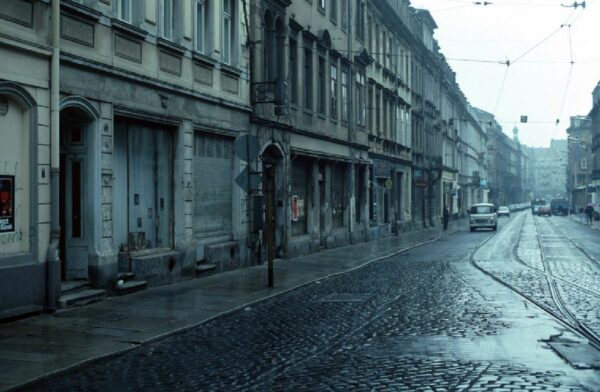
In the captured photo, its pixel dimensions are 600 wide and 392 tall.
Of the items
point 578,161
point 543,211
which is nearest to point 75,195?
point 543,211

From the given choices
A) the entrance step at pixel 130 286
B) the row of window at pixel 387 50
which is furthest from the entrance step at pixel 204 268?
the row of window at pixel 387 50

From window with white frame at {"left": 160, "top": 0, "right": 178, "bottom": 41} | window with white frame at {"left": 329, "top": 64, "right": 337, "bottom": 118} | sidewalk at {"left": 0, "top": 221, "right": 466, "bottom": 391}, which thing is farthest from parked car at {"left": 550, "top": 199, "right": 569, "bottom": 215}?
window with white frame at {"left": 160, "top": 0, "right": 178, "bottom": 41}

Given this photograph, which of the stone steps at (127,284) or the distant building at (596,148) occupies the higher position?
the distant building at (596,148)

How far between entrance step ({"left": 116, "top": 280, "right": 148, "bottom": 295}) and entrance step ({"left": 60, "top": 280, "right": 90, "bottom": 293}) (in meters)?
0.73

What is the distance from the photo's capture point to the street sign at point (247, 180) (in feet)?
51.9

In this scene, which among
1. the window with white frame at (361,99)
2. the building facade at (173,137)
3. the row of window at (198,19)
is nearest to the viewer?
the building facade at (173,137)

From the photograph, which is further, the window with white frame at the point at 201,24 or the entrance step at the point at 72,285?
the window with white frame at the point at 201,24

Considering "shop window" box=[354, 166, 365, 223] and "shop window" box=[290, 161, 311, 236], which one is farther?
"shop window" box=[354, 166, 365, 223]

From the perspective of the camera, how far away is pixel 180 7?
16.9 metres

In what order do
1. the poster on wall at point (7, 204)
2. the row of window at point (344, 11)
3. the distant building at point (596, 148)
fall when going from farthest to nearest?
the distant building at point (596, 148)
the row of window at point (344, 11)
the poster on wall at point (7, 204)

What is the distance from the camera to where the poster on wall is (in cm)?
1120

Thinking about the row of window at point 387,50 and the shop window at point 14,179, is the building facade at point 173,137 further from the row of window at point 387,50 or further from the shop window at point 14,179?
the row of window at point 387,50

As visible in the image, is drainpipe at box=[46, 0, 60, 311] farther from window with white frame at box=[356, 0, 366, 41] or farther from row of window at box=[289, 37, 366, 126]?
window with white frame at box=[356, 0, 366, 41]

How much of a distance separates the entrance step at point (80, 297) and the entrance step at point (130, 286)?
58 centimetres
